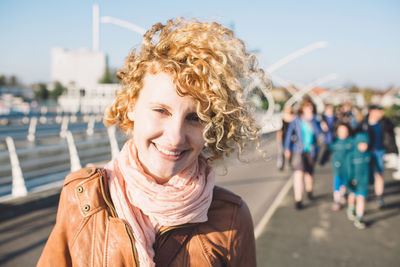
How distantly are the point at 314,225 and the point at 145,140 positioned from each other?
15.3ft

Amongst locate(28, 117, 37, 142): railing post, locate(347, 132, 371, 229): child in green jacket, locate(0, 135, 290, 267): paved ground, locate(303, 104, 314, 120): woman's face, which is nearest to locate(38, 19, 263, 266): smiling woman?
locate(0, 135, 290, 267): paved ground

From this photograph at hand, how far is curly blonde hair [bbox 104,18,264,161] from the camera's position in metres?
1.28

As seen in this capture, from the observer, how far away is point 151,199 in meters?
1.36

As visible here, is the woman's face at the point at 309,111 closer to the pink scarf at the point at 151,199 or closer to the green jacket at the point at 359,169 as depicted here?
the green jacket at the point at 359,169

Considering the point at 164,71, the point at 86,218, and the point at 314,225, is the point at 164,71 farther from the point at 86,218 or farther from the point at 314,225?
the point at 314,225

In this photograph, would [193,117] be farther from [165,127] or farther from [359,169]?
[359,169]

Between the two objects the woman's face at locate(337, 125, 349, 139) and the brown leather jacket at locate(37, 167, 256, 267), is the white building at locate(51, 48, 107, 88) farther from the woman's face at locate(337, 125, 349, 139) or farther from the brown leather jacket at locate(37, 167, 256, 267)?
the brown leather jacket at locate(37, 167, 256, 267)

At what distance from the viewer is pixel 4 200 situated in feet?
17.7

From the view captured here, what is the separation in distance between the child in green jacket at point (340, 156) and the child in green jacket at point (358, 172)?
0.10 metres

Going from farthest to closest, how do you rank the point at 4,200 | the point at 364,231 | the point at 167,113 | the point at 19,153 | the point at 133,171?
the point at 19,153, the point at 4,200, the point at 364,231, the point at 133,171, the point at 167,113

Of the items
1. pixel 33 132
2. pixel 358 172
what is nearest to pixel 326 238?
pixel 358 172

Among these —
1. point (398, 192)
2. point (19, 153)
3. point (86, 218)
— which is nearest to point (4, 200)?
point (19, 153)

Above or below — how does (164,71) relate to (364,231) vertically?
above

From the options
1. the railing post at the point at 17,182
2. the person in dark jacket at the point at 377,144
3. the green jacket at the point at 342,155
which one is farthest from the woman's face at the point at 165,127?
the person in dark jacket at the point at 377,144
